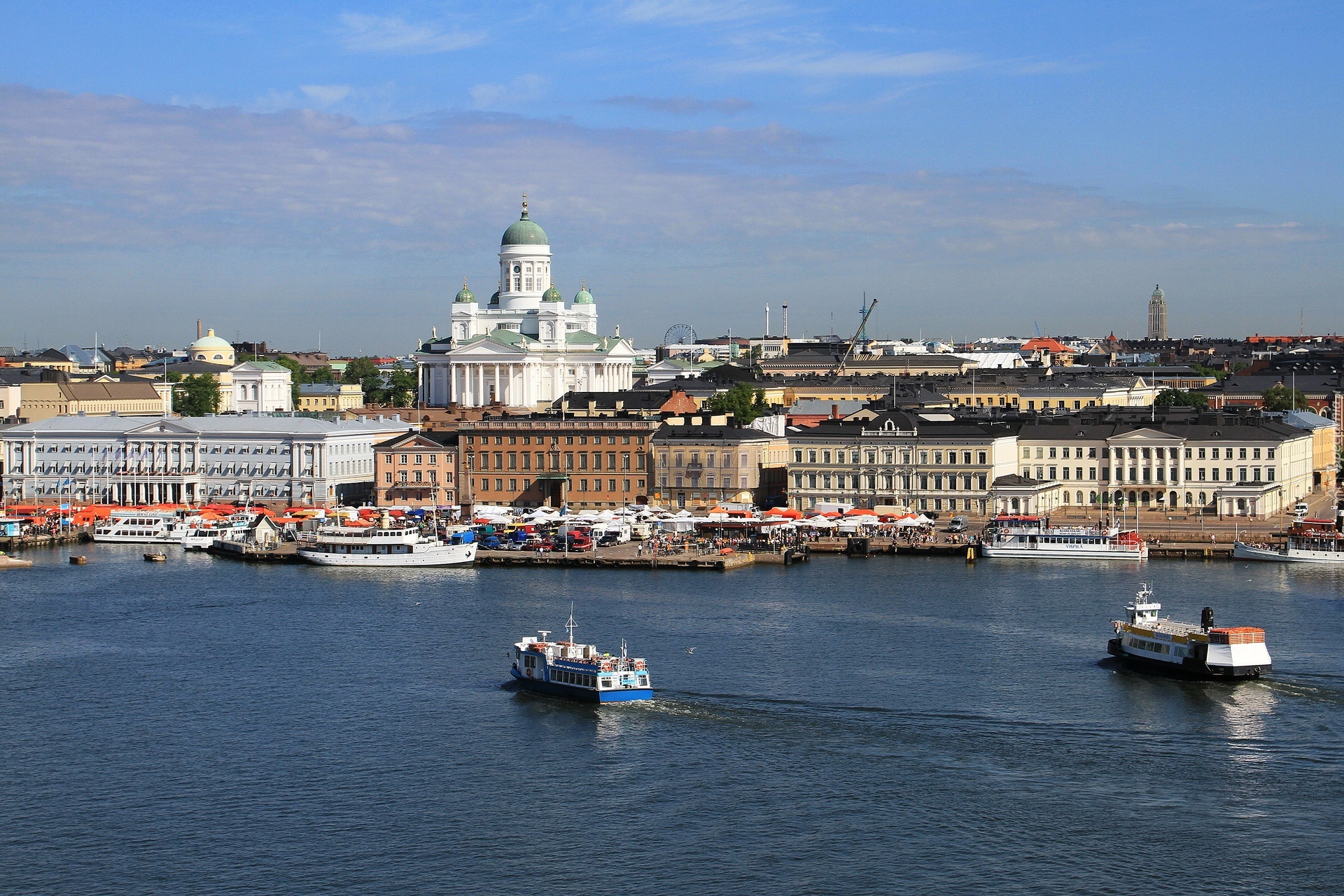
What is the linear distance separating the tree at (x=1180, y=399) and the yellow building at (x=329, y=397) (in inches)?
1588

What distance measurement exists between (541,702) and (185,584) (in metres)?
17.9

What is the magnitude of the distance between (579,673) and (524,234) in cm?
7590

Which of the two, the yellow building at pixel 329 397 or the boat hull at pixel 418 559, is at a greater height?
the yellow building at pixel 329 397

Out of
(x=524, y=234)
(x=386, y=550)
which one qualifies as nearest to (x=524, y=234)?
(x=524, y=234)

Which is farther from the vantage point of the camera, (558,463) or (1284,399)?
(1284,399)

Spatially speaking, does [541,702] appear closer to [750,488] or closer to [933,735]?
[933,735]

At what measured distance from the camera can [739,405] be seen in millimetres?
80625

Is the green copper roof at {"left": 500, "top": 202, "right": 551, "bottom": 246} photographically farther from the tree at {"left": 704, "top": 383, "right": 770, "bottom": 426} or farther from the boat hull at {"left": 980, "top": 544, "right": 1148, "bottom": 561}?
the boat hull at {"left": 980, "top": 544, "right": 1148, "bottom": 561}

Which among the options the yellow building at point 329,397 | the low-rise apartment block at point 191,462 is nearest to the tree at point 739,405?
the low-rise apartment block at point 191,462

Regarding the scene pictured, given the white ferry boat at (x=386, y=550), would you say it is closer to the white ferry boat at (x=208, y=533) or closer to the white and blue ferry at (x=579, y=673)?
the white ferry boat at (x=208, y=533)

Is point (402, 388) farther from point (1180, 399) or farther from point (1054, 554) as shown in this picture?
point (1054, 554)

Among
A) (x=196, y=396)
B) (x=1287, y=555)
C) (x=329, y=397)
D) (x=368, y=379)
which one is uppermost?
(x=368, y=379)

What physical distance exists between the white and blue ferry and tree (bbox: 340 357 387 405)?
8022 cm

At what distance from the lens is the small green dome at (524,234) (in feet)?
350
